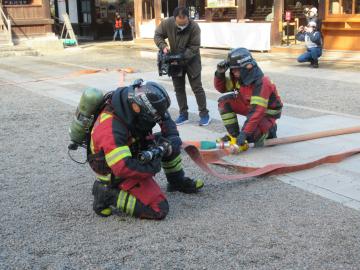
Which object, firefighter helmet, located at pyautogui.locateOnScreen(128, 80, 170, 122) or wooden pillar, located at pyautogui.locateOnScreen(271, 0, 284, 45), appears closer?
firefighter helmet, located at pyautogui.locateOnScreen(128, 80, 170, 122)

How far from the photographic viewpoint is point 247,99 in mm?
5637

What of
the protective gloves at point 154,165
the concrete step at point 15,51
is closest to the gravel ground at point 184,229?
the protective gloves at point 154,165

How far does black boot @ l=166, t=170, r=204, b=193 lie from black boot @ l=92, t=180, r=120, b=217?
24.8 inches

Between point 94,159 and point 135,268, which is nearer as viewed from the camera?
point 135,268

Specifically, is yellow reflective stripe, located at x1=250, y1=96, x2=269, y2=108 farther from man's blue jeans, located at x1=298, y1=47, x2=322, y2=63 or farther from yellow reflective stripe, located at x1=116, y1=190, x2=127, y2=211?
man's blue jeans, located at x1=298, y1=47, x2=322, y2=63

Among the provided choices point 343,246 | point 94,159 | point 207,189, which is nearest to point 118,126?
point 94,159

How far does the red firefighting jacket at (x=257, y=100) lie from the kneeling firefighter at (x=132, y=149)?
134cm

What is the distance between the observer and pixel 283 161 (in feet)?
17.3

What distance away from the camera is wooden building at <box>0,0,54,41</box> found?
21.4 m

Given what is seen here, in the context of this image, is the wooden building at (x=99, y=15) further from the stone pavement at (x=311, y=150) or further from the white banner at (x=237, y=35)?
the stone pavement at (x=311, y=150)

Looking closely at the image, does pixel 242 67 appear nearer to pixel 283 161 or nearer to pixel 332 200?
pixel 283 161

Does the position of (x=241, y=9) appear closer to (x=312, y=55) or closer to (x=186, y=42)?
(x=312, y=55)

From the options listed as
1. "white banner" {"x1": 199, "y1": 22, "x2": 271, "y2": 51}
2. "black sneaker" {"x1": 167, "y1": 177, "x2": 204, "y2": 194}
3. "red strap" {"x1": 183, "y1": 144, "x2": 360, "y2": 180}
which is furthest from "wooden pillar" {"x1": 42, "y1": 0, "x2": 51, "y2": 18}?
"black sneaker" {"x1": 167, "y1": 177, "x2": 204, "y2": 194}

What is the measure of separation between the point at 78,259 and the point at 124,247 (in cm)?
31
